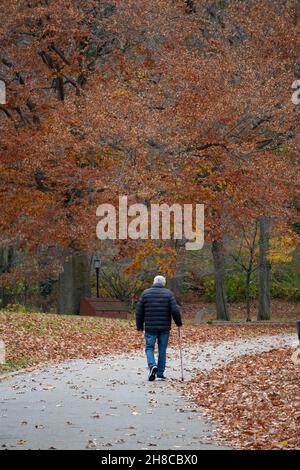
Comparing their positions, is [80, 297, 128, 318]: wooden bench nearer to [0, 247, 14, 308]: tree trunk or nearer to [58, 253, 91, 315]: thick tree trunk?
[58, 253, 91, 315]: thick tree trunk

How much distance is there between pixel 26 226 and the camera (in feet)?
127

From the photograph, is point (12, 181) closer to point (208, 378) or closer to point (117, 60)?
point (117, 60)

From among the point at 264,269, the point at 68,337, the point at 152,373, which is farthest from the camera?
the point at 264,269

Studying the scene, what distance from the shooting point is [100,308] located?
41438mm

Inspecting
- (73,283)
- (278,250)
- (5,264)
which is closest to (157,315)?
(73,283)

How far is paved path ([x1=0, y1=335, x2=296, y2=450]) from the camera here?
12344mm

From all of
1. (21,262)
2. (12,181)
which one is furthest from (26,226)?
(21,262)

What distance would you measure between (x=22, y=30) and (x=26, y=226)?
6.78 meters

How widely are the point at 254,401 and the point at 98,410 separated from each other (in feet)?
7.57

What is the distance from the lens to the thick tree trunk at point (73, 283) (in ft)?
137

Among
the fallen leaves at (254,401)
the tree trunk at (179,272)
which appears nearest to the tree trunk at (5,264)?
the tree trunk at (179,272)

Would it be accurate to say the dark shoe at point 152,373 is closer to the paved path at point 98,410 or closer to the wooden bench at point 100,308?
the paved path at point 98,410

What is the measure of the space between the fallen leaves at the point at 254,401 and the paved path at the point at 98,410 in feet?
1.13

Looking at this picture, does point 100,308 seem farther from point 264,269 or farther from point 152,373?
point 152,373
